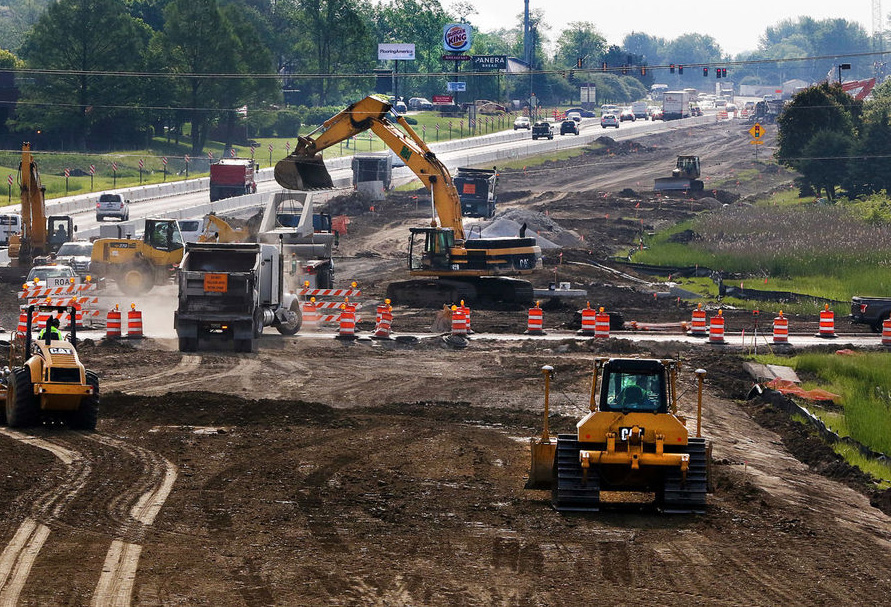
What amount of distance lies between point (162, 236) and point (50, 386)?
24.5m

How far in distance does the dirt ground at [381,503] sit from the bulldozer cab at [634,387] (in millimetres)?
1537

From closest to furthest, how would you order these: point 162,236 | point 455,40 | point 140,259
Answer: point 140,259 → point 162,236 → point 455,40

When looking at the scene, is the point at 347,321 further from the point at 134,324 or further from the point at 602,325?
the point at 602,325

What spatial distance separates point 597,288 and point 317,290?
12109 mm

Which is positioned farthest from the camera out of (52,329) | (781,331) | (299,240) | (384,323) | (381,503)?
(299,240)

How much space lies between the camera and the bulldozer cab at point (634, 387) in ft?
58.7

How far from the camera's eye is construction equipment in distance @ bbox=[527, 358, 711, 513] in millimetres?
17609

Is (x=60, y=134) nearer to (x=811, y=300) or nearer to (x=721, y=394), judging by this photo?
(x=811, y=300)

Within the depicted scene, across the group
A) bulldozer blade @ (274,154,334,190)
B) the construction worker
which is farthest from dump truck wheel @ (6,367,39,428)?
bulldozer blade @ (274,154,334,190)

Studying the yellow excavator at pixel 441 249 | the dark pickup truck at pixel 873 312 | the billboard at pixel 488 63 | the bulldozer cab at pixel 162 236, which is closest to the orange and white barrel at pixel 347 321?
the yellow excavator at pixel 441 249

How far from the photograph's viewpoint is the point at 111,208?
69750 millimetres

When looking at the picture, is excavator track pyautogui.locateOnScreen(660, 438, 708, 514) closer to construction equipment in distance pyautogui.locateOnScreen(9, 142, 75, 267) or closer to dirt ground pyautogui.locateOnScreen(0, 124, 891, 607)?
dirt ground pyautogui.locateOnScreen(0, 124, 891, 607)

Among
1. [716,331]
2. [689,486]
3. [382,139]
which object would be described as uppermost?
[382,139]

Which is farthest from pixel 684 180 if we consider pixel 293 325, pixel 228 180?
pixel 293 325
